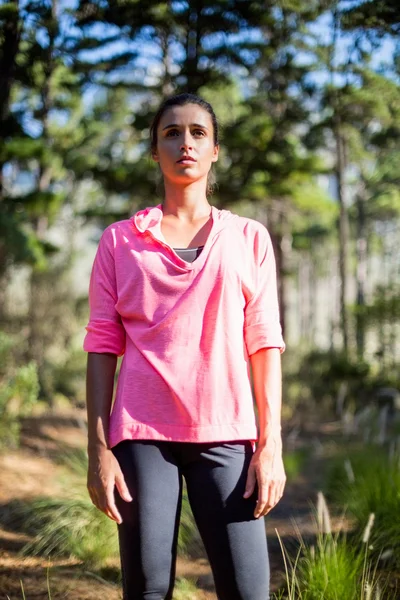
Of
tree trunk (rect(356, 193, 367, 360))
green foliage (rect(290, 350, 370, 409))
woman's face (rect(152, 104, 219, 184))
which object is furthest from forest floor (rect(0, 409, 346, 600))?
tree trunk (rect(356, 193, 367, 360))

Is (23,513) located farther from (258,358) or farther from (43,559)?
(258,358)

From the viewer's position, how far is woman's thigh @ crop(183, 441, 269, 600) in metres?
1.51

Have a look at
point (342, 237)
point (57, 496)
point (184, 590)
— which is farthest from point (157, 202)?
point (184, 590)

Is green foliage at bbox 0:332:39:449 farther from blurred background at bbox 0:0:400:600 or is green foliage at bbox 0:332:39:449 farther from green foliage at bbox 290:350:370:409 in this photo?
green foliage at bbox 290:350:370:409

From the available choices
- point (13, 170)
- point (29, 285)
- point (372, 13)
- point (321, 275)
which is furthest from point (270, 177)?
point (321, 275)

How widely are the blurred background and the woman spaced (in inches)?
18.8

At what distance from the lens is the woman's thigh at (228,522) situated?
4.96ft

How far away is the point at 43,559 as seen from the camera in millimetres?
3484

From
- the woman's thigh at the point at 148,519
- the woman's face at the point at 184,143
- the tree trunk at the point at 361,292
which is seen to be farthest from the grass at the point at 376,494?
the tree trunk at the point at 361,292

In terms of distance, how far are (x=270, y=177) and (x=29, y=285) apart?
205 inches

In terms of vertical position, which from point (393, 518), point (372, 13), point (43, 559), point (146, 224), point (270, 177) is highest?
point (270, 177)

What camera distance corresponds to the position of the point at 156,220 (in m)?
1.76

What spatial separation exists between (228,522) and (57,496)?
301 cm

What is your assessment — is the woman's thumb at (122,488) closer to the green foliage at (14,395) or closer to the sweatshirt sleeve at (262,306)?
the sweatshirt sleeve at (262,306)
